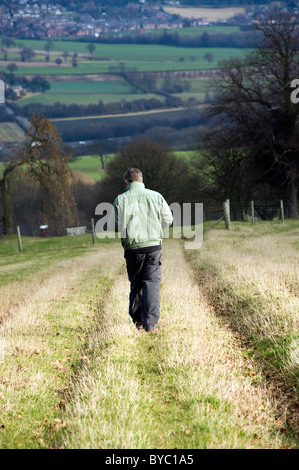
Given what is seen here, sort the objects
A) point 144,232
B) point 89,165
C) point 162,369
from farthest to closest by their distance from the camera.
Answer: point 89,165 → point 144,232 → point 162,369

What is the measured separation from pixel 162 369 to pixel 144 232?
259 centimetres

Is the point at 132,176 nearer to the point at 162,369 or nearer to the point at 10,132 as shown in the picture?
the point at 162,369

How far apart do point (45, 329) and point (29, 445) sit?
15.0 feet

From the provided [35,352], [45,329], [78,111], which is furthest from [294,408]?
[78,111]

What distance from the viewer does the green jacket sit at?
8.78 metres

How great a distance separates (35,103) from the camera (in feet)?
641

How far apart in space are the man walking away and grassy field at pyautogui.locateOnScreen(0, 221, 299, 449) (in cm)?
48

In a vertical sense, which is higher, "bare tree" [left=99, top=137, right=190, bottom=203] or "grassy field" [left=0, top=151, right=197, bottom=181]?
"bare tree" [left=99, top=137, right=190, bottom=203]

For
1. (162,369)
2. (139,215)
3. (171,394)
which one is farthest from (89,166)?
(171,394)

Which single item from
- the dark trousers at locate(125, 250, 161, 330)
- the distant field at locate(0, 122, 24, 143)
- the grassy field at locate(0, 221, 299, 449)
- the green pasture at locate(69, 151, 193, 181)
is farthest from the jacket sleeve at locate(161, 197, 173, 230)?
the distant field at locate(0, 122, 24, 143)

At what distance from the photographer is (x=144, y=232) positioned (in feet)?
28.9

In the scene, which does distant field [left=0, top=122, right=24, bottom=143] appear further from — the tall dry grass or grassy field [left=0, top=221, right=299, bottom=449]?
the tall dry grass
